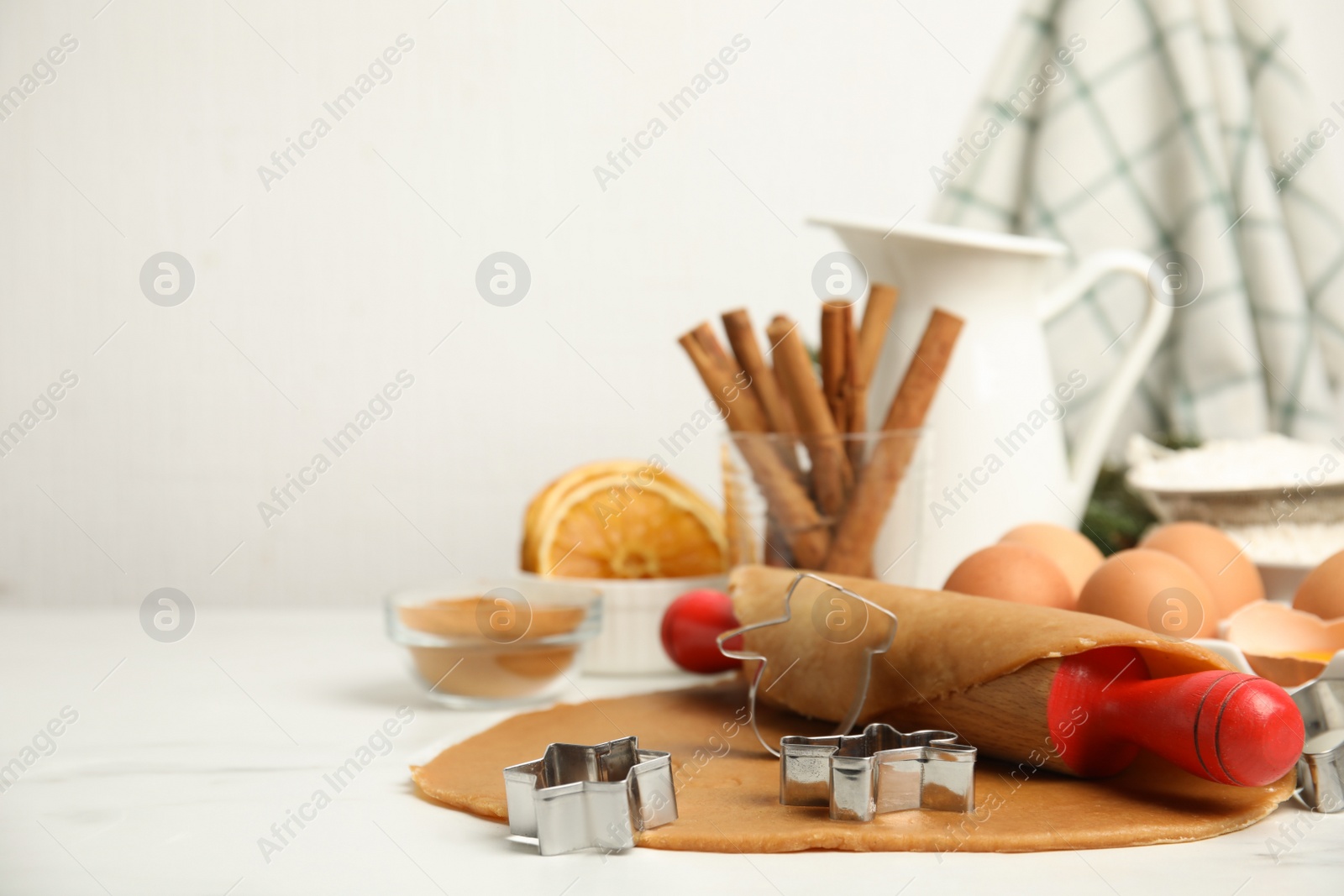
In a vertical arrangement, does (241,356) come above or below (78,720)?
above

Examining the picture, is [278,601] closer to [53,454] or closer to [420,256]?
[53,454]

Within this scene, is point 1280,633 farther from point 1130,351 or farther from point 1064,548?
point 1130,351

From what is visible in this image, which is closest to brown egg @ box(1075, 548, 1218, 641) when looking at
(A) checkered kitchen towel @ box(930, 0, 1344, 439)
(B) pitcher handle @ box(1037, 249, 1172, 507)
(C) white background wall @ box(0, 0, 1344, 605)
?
(B) pitcher handle @ box(1037, 249, 1172, 507)

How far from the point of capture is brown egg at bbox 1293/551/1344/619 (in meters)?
0.51

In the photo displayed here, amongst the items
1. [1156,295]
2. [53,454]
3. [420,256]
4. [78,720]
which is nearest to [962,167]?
[1156,295]

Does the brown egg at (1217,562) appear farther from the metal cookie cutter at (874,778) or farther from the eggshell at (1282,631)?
the metal cookie cutter at (874,778)

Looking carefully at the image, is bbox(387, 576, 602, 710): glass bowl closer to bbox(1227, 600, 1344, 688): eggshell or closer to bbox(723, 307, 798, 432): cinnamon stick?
bbox(723, 307, 798, 432): cinnamon stick

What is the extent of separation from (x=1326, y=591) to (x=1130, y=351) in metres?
0.29

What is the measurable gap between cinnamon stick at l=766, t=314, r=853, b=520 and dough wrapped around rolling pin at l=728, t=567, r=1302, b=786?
0.13 m

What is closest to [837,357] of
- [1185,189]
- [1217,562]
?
[1217,562]

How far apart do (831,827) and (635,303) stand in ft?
2.68

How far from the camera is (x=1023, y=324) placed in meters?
0.73

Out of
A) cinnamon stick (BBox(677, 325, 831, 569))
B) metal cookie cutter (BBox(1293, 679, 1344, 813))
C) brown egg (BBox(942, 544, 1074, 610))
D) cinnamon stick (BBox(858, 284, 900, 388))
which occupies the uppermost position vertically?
cinnamon stick (BBox(858, 284, 900, 388))

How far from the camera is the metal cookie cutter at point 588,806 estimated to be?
0.36 meters
